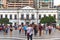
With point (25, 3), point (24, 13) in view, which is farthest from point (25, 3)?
point (24, 13)

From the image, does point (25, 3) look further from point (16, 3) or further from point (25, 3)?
point (16, 3)

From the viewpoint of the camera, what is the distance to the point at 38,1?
146m

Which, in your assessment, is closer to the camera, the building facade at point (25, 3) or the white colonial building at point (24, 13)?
the white colonial building at point (24, 13)

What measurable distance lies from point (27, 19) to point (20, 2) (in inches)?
1191

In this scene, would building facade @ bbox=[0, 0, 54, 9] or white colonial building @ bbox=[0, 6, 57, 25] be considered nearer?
white colonial building @ bbox=[0, 6, 57, 25]

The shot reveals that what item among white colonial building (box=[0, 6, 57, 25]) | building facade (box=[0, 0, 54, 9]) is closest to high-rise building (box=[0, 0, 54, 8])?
building facade (box=[0, 0, 54, 9])

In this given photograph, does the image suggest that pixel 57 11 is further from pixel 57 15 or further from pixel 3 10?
pixel 3 10

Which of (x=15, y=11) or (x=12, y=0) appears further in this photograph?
(x=12, y=0)

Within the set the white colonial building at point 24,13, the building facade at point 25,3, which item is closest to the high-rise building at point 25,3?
the building facade at point 25,3

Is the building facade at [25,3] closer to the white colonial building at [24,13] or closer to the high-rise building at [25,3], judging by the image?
the high-rise building at [25,3]

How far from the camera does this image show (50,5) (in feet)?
467

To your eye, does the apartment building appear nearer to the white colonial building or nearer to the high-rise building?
the high-rise building

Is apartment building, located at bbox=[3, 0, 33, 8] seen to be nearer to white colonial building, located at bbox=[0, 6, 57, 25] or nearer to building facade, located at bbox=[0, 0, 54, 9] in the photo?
building facade, located at bbox=[0, 0, 54, 9]

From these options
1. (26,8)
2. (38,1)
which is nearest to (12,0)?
(38,1)
